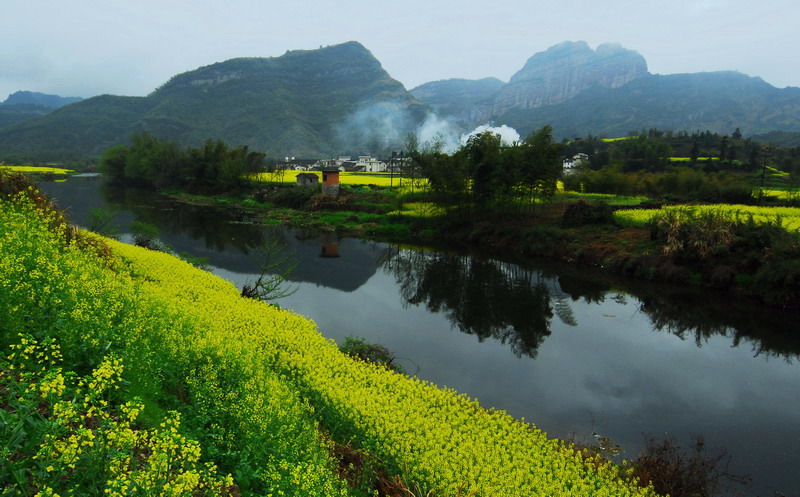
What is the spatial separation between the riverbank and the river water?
1.96m

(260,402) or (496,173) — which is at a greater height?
(496,173)

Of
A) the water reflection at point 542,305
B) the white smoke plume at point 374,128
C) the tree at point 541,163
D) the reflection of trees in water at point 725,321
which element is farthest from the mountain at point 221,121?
the reflection of trees in water at point 725,321

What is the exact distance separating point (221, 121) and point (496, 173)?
15171 cm

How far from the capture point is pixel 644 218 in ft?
117

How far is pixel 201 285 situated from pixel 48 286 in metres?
8.97

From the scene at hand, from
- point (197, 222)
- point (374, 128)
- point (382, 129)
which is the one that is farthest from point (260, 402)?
point (374, 128)

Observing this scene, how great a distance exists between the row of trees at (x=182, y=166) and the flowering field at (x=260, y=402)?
6086 cm

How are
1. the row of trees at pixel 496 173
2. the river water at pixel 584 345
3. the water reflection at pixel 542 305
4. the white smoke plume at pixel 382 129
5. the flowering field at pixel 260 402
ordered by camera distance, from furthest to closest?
the white smoke plume at pixel 382 129
the row of trees at pixel 496 173
the water reflection at pixel 542 305
the river water at pixel 584 345
the flowering field at pixel 260 402

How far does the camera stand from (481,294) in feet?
84.0

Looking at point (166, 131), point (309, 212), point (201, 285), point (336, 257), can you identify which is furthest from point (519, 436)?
point (166, 131)

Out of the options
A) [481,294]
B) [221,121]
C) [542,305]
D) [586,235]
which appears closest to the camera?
[542,305]

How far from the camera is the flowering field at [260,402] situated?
19.5ft

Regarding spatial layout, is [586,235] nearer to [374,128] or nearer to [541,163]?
[541,163]

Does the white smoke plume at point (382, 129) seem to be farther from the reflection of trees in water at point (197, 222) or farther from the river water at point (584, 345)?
the river water at point (584, 345)
